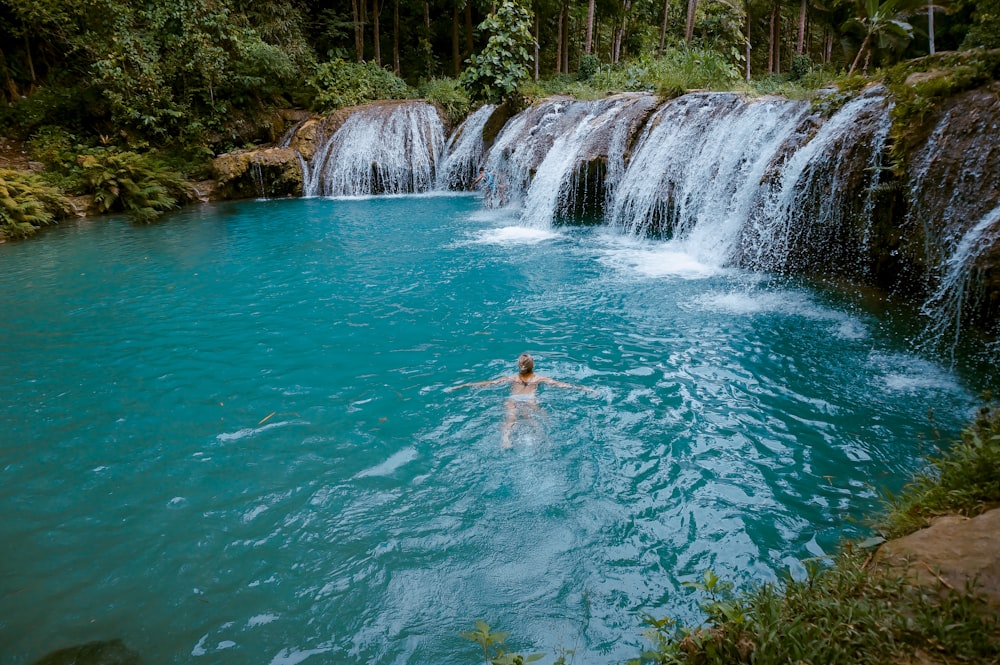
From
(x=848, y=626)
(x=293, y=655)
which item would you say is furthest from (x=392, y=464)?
(x=848, y=626)

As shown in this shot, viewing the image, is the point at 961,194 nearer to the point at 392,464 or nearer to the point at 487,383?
the point at 487,383

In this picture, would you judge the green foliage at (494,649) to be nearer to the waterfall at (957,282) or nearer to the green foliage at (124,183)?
the waterfall at (957,282)

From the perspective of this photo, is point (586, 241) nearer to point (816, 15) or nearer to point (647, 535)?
point (647, 535)

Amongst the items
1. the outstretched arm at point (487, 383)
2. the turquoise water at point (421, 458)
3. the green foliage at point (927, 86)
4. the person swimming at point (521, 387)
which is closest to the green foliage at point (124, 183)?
the turquoise water at point (421, 458)

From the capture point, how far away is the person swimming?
5.14 metres

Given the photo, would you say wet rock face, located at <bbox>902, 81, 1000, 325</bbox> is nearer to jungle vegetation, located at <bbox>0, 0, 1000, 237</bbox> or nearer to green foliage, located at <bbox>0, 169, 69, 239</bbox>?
jungle vegetation, located at <bbox>0, 0, 1000, 237</bbox>

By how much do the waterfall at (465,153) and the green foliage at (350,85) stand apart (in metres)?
4.49

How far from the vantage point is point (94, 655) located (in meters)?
3.00

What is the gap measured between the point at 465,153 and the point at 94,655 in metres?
17.7

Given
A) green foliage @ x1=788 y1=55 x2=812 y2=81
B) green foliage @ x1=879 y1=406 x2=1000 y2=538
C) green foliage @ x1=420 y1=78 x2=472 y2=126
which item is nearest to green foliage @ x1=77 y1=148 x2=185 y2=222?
green foliage @ x1=420 y1=78 x2=472 y2=126

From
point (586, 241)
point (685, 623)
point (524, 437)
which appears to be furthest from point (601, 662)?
point (586, 241)

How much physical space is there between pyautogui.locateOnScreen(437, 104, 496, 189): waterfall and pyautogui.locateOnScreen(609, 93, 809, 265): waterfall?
7.30 m

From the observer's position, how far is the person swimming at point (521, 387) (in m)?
5.14

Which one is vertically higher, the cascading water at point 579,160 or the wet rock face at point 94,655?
the cascading water at point 579,160
